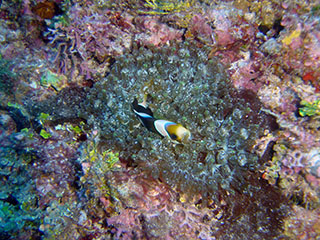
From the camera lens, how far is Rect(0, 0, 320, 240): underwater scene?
221 centimetres

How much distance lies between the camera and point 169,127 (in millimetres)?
1935

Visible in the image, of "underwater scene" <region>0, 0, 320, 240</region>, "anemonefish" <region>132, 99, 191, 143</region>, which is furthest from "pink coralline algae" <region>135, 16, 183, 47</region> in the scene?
"anemonefish" <region>132, 99, 191, 143</region>

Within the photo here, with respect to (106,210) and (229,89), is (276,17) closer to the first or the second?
(229,89)

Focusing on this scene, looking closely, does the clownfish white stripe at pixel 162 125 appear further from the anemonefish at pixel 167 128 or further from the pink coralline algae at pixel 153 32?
the pink coralline algae at pixel 153 32

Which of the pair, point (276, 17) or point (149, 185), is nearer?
point (149, 185)

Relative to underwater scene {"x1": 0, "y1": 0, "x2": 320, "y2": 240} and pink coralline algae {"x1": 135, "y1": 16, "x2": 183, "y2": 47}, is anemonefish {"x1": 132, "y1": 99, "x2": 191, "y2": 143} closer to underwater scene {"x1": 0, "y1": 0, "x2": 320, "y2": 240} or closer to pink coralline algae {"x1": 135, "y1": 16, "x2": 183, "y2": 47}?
underwater scene {"x1": 0, "y1": 0, "x2": 320, "y2": 240}

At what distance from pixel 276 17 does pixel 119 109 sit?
2780 millimetres

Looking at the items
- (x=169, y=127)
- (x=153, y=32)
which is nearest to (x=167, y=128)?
(x=169, y=127)

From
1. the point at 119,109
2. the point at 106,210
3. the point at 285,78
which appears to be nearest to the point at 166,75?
the point at 119,109

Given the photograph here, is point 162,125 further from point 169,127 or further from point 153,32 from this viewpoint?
point 153,32

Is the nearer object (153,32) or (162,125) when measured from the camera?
(162,125)

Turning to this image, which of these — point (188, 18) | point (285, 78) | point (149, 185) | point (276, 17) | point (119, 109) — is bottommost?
point (149, 185)

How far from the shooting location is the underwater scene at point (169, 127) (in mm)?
2209

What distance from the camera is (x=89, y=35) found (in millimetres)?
3020
